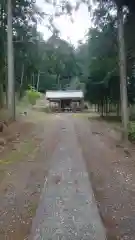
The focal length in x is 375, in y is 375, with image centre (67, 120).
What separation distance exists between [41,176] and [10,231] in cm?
379

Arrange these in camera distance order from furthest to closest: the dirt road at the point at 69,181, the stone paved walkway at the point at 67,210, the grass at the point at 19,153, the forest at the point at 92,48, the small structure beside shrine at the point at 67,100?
the small structure beside shrine at the point at 67,100 < the forest at the point at 92,48 < the grass at the point at 19,153 < the dirt road at the point at 69,181 < the stone paved walkway at the point at 67,210

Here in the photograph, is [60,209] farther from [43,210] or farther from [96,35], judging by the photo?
[96,35]

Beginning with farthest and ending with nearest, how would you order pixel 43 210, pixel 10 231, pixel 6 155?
Result: pixel 6 155
pixel 43 210
pixel 10 231

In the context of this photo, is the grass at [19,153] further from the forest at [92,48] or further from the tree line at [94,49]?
the forest at [92,48]

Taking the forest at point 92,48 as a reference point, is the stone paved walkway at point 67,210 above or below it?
below

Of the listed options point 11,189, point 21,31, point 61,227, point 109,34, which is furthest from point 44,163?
point 21,31

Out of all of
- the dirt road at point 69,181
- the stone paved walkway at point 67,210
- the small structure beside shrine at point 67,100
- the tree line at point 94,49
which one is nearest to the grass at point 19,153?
the dirt road at point 69,181

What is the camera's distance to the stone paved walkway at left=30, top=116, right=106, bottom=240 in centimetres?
527

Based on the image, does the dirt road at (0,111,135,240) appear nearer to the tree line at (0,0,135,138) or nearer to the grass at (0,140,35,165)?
the grass at (0,140,35,165)

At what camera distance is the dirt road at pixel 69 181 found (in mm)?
5785

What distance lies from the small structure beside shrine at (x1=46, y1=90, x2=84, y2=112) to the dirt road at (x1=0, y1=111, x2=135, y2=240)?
44246 mm

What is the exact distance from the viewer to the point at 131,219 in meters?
5.97

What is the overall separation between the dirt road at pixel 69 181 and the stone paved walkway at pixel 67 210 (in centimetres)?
6

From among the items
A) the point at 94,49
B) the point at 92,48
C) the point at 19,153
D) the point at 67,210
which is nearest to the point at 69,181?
the point at 67,210
